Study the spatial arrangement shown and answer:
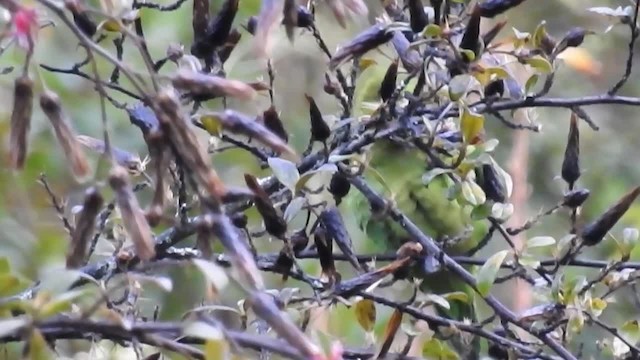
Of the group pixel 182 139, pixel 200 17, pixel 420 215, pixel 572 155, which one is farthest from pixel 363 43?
pixel 420 215

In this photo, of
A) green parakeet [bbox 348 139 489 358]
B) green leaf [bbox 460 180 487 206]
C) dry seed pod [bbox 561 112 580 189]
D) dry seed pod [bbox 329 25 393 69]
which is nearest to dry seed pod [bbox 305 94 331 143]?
dry seed pod [bbox 329 25 393 69]

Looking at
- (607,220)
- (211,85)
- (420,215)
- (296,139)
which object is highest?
(211,85)

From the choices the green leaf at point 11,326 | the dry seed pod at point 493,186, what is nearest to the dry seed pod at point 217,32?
the dry seed pod at point 493,186

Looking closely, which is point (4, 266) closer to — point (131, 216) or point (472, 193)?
point (131, 216)

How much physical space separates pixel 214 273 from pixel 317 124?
40 cm

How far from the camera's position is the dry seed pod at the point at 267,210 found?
0.92 metres

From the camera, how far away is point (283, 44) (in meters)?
2.36

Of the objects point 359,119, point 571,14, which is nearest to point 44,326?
point 359,119

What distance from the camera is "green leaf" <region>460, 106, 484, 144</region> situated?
1.02 m

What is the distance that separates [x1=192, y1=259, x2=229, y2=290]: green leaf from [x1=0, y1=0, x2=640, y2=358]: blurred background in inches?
23.6

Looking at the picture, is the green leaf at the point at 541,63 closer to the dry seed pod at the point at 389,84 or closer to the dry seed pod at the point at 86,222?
the dry seed pod at the point at 389,84

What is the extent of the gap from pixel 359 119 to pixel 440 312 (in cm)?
61

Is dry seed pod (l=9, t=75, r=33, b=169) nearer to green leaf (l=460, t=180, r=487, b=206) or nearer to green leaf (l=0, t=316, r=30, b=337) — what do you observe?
green leaf (l=0, t=316, r=30, b=337)

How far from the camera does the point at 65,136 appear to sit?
26.0 inches
